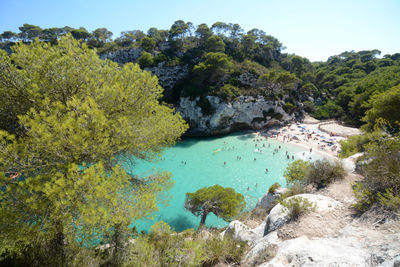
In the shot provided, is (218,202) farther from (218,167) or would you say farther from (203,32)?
(203,32)

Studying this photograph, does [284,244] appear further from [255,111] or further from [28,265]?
[255,111]

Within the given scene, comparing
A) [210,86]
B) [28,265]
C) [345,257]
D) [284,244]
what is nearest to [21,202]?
[28,265]

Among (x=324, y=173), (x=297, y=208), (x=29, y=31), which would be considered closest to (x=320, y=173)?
(x=324, y=173)

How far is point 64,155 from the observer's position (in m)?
4.12

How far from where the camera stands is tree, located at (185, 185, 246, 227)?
10.9 metres

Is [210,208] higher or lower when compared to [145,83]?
lower

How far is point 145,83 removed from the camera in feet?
22.0

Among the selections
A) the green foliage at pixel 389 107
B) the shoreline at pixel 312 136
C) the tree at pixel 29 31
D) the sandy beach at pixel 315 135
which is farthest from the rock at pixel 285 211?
the tree at pixel 29 31

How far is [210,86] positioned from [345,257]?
3516cm

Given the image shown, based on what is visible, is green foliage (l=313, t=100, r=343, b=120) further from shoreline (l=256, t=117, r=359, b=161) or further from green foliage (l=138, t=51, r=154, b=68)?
green foliage (l=138, t=51, r=154, b=68)

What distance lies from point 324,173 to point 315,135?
29218 mm

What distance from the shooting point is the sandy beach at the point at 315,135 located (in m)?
26.4

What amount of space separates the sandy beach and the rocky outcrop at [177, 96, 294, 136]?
11.9 feet

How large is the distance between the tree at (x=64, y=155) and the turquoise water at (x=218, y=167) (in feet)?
26.8
